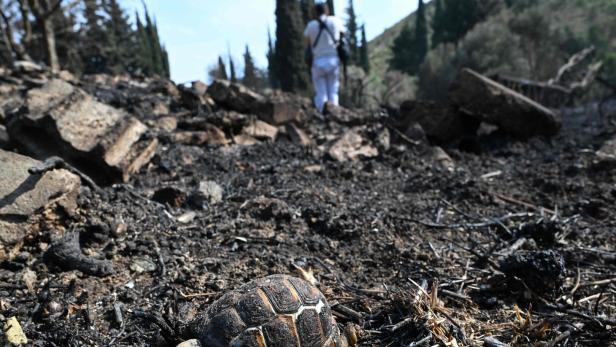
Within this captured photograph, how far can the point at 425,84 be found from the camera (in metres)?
16.5

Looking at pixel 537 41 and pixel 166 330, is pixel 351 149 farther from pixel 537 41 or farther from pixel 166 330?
pixel 537 41

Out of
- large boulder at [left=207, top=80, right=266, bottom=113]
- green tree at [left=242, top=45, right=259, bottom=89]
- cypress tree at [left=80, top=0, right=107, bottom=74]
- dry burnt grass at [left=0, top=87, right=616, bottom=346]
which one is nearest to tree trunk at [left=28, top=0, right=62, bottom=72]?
large boulder at [left=207, top=80, right=266, bottom=113]

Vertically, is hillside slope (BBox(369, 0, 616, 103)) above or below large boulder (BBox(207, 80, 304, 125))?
above

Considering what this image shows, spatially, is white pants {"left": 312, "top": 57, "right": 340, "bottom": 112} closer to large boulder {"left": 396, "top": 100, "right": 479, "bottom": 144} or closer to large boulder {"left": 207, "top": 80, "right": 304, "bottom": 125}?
large boulder {"left": 207, "top": 80, "right": 304, "bottom": 125}

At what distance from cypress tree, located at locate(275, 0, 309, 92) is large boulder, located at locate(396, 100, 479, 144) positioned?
12834mm

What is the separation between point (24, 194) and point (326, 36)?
5461 mm

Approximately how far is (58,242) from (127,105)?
163 inches

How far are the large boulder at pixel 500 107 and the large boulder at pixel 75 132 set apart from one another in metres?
4.32

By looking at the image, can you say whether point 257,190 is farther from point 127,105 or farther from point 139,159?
point 127,105

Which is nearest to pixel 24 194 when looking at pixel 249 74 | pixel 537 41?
pixel 537 41

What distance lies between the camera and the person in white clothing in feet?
23.3

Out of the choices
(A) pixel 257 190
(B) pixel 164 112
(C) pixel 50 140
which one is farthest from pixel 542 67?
(C) pixel 50 140

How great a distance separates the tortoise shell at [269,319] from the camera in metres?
1.55

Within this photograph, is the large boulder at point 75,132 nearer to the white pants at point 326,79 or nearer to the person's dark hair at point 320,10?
the white pants at point 326,79
